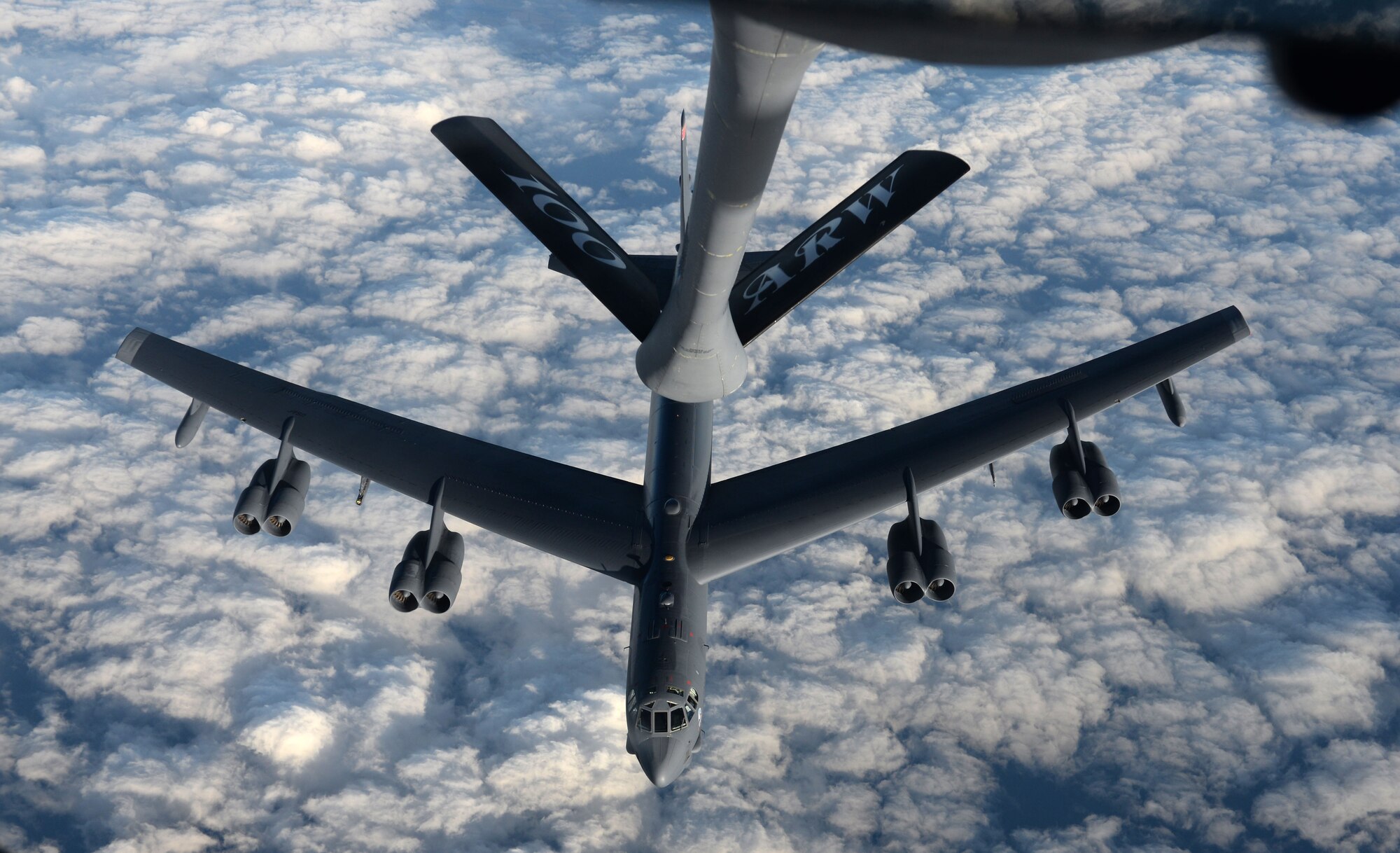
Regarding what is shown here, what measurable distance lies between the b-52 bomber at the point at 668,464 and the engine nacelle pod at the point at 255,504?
7 cm

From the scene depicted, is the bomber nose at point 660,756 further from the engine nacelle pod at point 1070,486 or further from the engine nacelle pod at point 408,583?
the engine nacelle pod at point 1070,486

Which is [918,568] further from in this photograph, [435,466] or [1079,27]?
[1079,27]

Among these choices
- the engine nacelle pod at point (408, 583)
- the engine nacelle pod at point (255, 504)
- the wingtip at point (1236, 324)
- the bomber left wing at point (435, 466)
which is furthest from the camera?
the wingtip at point (1236, 324)

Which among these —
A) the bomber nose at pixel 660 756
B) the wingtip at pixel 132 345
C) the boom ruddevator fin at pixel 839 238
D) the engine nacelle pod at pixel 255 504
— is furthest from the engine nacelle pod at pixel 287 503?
the boom ruddevator fin at pixel 839 238

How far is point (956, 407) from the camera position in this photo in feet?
108

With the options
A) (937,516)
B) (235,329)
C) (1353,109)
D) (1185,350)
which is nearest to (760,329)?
(1185,350)

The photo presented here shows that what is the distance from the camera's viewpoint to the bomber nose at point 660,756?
25.3m

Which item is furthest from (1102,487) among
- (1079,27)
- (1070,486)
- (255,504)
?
(1079,27)

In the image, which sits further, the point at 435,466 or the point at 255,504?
the point at 435,466

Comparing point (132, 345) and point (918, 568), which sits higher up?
point (132, 345)

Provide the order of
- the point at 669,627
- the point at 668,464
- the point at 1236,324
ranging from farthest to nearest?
the point at 1236,324
the point at 668,464
the point at 669,627

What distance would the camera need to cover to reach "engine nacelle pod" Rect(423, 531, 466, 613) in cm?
2700

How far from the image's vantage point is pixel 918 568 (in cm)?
2719

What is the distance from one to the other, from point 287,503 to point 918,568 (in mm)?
19633
